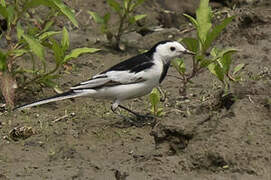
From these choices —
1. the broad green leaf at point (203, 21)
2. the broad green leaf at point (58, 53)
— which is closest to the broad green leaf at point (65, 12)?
the broad green leaf at point (58, 53)

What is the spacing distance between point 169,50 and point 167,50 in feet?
0.09

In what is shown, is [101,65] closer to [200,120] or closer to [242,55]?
[242,55]

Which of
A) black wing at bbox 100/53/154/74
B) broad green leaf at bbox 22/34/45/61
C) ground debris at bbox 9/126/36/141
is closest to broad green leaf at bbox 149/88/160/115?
black wing at bbox 100/53/154/74

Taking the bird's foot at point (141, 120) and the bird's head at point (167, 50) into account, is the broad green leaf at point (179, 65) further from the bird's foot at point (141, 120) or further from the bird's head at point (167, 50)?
the bird's foot at point (141, 120)

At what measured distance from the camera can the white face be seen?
7809 mm

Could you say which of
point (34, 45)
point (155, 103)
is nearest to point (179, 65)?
point (155, 103)

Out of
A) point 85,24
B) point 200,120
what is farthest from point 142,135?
point 85,24

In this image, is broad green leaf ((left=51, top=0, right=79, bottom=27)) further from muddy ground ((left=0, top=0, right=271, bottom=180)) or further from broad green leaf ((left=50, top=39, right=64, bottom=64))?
muddy ground ((left=0, top=0, right=271, bottom=180))

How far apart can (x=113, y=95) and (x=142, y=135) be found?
2.43ft

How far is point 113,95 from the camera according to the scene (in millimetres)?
7562

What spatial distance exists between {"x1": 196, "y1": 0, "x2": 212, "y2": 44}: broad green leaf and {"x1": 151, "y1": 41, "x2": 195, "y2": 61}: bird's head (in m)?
0.28

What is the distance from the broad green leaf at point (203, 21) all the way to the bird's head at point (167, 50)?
0.28 meters

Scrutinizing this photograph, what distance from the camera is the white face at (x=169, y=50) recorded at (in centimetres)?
781

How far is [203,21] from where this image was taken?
769cm
